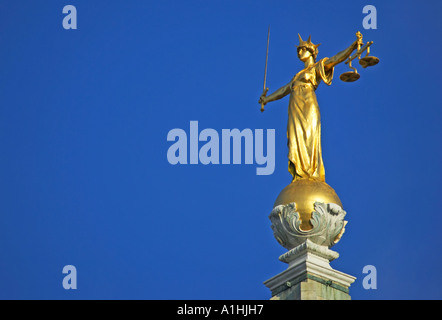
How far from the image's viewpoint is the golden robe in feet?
118

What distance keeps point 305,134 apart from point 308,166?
84 cm

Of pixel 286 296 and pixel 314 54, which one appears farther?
pixel 314 54

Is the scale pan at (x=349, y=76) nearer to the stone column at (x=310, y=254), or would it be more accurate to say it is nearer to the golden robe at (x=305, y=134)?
the golden robe at (x=305, y=134)

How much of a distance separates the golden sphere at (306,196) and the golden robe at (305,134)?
0.44m

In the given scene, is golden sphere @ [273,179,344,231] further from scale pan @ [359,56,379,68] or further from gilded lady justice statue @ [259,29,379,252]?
scale pan @ [359,56,379,68]

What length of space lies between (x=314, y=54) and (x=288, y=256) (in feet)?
19.4

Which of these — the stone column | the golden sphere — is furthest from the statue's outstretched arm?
the stone column

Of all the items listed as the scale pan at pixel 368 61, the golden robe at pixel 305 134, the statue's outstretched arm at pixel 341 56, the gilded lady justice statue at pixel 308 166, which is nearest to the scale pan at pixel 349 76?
the gilded lady justice statue at pixel 308 166

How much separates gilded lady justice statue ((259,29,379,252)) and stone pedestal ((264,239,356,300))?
329 mm

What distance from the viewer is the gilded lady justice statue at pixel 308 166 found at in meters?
34.8
